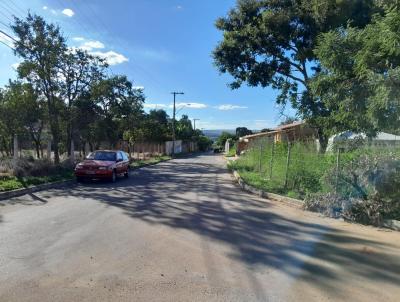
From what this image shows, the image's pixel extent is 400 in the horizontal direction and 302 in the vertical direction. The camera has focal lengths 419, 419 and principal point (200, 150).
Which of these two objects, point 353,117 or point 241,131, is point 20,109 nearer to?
point 353,117

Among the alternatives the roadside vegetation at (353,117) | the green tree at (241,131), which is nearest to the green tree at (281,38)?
the roadside vegetation at (353,117)

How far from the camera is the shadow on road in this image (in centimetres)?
592

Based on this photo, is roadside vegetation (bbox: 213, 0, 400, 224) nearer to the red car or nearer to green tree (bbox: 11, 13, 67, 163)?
the red car

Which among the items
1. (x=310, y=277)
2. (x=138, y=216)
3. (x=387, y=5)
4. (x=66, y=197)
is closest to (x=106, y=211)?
(x=138, y=216)

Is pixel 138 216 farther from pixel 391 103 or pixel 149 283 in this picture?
pixel 391 103

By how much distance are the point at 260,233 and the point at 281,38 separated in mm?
15902

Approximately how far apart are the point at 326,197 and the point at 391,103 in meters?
3.46

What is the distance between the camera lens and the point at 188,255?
6.33 meters

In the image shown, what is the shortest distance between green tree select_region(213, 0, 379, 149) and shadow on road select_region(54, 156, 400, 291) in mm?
9311

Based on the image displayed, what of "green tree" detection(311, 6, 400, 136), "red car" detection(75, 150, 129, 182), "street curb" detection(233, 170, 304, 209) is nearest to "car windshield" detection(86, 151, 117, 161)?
"red car" detection(75, 150, 129, 182)

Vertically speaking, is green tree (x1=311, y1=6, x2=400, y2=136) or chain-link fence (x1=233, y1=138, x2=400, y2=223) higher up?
green tree (x1=311, y1=6, x2=400, y2=136)

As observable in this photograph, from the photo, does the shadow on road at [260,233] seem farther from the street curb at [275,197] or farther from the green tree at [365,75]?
the green tree at [365,75]

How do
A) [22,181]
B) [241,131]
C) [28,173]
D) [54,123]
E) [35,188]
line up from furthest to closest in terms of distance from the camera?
1. [241,131]
2. [54,123]
3. [28,173]
4. [22,181]
5. [35,188]

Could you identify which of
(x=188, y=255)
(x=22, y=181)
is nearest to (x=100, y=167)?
(x=22, y=181)
